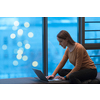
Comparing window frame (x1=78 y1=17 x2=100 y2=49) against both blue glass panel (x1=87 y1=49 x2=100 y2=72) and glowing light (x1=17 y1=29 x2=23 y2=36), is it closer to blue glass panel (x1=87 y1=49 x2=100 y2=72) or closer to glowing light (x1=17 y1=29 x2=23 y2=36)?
blue glass panel (x1=87 y1=49 x2=100 y2=72)

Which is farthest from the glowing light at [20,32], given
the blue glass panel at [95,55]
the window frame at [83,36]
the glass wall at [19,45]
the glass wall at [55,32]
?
the blue glass panel at [95,55]

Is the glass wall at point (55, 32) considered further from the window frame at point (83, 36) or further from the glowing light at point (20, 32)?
the glowing light at point (20, 32)

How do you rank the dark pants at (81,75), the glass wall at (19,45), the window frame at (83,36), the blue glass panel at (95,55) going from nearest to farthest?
the dark pants at (81,75) < the glass wall at (19,45) < the window frame at (83,36) < the blue glass panel at (95,55)

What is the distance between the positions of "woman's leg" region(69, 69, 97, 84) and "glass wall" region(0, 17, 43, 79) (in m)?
1.59

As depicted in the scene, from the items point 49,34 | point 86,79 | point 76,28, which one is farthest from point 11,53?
point 86,79

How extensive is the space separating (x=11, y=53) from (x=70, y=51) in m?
1.67

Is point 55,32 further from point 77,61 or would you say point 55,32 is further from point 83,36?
point 77,61

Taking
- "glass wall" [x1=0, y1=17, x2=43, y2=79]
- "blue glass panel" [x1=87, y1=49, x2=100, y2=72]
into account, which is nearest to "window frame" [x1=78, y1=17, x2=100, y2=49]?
"blue glass panel" [x1=87, y1=49, x2=100, y2=72]

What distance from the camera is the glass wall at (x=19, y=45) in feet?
12.2

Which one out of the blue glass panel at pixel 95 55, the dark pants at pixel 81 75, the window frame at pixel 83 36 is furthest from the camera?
the blue glass panel at pixel 95 55

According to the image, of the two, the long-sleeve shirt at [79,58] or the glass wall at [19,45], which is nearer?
the long-sleeve shirt at [79,58]

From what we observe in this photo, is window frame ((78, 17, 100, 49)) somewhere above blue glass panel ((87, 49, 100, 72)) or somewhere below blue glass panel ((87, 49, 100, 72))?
above

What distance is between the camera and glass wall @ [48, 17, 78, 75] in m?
3.86

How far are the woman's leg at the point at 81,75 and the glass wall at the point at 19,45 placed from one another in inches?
62.5
